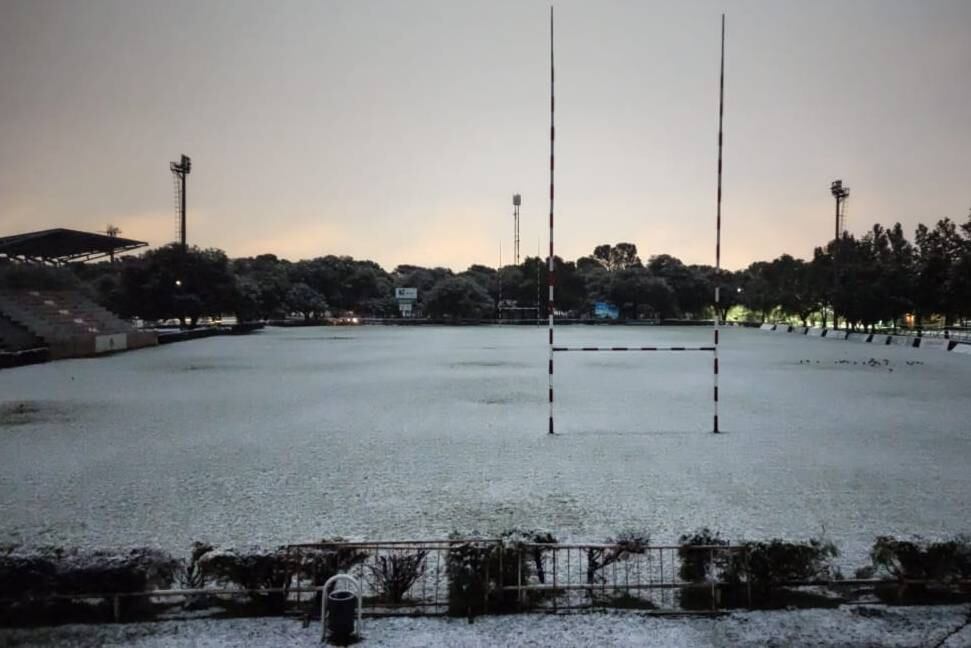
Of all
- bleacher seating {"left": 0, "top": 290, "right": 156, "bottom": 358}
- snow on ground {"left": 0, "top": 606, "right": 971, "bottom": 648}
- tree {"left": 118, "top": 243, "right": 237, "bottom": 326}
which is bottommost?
snow on ground {"left": 0, "top": 606, "right": 971, "bottom": 648}

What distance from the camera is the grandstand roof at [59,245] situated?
43844 mm

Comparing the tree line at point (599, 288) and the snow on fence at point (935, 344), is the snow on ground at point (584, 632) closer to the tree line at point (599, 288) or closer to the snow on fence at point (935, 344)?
the snow on fence at point (935, 344)

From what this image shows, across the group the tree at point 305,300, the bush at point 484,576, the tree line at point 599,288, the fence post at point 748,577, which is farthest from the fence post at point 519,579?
the tree at point 305,300

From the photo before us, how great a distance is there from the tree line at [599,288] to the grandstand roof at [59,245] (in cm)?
296

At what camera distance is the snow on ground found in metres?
4.86

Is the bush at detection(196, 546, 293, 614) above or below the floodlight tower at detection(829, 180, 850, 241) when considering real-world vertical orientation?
below

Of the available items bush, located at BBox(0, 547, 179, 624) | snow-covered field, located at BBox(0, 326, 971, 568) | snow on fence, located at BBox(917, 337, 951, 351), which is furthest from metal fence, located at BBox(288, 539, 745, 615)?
snow on fence, located at BBox(917, 337, 951, 351)

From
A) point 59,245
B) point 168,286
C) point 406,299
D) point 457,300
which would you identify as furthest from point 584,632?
point 406,299

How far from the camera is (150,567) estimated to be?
5266 mm

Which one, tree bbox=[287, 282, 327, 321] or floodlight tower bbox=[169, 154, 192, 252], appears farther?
tree bbox=[287, 282, 327, 321]

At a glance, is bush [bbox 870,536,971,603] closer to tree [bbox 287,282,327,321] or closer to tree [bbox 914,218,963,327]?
tree [bbox 914,218,963,327]

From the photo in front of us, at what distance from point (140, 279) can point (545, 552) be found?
204 feet

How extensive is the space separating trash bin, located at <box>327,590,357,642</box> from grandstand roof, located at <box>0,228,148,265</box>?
47481 millimetres

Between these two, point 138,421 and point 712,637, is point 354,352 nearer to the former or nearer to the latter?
point 138,421
